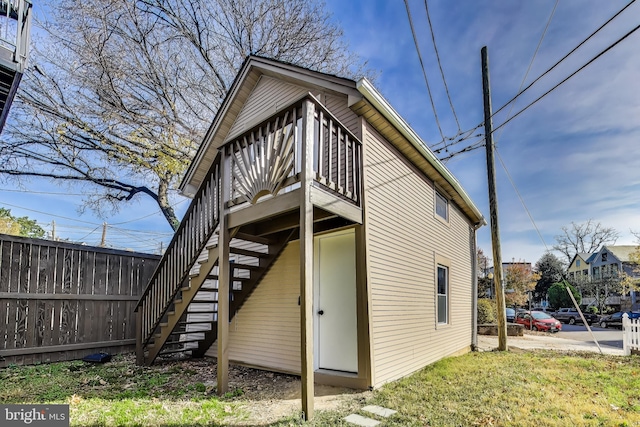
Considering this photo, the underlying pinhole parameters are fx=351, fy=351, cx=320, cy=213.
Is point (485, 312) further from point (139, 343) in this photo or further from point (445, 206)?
point (139, 343)

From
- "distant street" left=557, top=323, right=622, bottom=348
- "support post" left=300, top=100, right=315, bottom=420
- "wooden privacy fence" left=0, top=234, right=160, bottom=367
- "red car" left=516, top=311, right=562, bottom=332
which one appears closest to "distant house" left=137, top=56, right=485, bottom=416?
"support post" left=300, top=100, right=315, bottom=420

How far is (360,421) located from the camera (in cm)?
Answer: 373

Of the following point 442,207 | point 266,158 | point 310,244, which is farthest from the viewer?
point 442,207

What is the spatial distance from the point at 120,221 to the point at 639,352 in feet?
68.6

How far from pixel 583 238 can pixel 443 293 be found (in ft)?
136

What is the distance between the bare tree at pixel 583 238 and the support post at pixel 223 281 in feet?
144

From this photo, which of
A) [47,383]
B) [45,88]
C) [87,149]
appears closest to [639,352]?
[47,383]

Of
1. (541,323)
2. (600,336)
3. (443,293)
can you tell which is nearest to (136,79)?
(443,293)

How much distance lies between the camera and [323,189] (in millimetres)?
4488

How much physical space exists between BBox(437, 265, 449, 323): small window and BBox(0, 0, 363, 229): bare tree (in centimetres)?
1038

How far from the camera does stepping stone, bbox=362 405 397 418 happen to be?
12.9 ft

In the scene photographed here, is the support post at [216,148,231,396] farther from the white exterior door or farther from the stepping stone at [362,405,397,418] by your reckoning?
the stepping stone at [362,405,397,418]

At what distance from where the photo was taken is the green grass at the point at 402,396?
3.82 m

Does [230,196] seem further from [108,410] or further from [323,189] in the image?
[108,410]
